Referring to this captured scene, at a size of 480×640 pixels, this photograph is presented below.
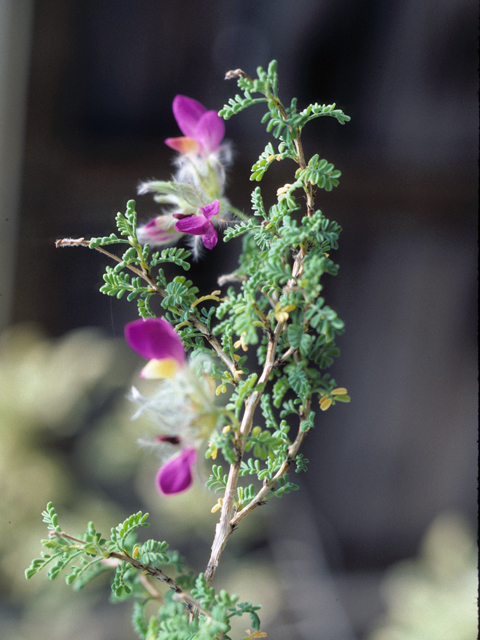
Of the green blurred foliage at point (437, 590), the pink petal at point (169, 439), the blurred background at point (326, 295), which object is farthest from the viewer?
the green blurred foliage at point (437, 590)

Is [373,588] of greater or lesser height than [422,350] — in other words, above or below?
below

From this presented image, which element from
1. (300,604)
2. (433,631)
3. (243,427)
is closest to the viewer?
(243,427)

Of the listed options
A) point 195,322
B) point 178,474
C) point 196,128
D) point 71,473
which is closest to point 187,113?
point 196,128

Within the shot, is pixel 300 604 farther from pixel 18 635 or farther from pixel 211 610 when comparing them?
pixel 211 610

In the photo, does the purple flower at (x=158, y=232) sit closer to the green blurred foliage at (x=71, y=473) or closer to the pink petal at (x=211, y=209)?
the pink petal at (x=211, y=209)

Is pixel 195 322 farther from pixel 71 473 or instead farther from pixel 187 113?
pixel 71 473

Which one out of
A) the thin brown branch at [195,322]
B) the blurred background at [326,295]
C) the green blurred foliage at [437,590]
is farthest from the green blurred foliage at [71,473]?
the thin brown branch at [195,322]

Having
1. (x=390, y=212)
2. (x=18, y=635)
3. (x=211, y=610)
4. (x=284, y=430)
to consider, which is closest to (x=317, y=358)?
(x=284, y=430)
